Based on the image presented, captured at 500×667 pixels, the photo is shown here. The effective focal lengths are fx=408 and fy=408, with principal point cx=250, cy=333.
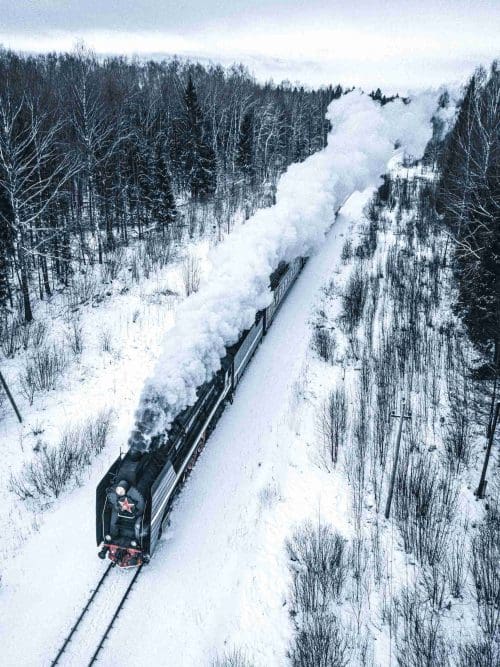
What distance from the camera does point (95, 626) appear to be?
8.92m

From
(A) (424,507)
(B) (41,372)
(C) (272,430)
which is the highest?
(B) (41,372)

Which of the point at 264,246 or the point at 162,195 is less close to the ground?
the point at 162,195

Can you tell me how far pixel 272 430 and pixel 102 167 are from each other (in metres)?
23.8

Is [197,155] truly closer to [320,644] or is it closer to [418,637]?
[320,644]

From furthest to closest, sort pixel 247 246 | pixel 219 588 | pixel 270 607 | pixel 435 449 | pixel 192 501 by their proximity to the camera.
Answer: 1. pixel 247 246
2. pixel 435 449
3. pixel 192 501
4. pixel 219 588
5. pixel 270 607

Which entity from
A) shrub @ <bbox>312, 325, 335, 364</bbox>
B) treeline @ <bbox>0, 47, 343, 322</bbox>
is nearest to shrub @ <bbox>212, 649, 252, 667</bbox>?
shrub @ <bbox>312, 325, 335, 364</bbox>

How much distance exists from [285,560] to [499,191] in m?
17.3

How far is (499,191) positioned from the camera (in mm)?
17781

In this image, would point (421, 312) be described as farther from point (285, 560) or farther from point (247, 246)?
point (285, 560)

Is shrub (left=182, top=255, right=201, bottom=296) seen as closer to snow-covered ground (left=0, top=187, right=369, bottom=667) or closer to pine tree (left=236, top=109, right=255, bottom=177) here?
snow-covered ground (left=0, top=187, right=369, bottom=667)

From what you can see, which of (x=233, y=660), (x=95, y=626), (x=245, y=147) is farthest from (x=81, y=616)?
(x=245, y=147)

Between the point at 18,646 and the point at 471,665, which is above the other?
the point at 471,665

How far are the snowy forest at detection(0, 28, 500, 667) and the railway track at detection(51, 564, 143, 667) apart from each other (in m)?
0.07

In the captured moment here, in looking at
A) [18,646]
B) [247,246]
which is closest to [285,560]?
[18,646]
